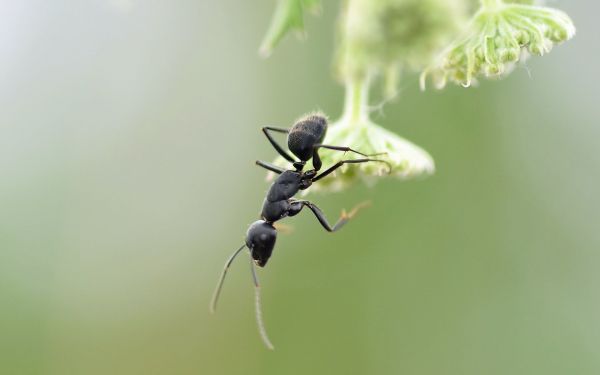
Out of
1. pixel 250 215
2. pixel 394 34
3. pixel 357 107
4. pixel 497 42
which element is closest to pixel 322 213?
pixel 357 107

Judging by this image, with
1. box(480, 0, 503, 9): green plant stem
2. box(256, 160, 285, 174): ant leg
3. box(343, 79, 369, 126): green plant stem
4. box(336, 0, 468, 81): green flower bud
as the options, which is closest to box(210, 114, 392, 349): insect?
box(256, 160, 285, 174): ant leg

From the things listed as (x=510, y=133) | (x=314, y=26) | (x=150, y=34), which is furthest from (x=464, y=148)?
(x=150, y=34)

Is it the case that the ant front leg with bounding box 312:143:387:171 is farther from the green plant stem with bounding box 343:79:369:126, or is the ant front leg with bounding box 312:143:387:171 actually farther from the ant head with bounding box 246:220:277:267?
the ant head with bounding box 246:220:277:267

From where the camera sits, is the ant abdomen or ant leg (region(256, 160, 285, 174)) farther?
ant leg (region(256, 160, 285, 174))

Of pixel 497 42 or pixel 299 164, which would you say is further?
pixel 299 164

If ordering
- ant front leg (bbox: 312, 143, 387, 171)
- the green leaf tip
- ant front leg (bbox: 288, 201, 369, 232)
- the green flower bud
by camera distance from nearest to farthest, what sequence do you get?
A: 1. the green leaf tip
2. the green flower bud
3. ant front leg (bbox: 312, 143, 387, 171)
4. ant front leg (bbox: 288, 201, 369, 232)

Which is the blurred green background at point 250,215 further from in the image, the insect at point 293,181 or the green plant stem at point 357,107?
the green plant stem at point 357,107

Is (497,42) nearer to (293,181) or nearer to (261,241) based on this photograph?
(293,181)
